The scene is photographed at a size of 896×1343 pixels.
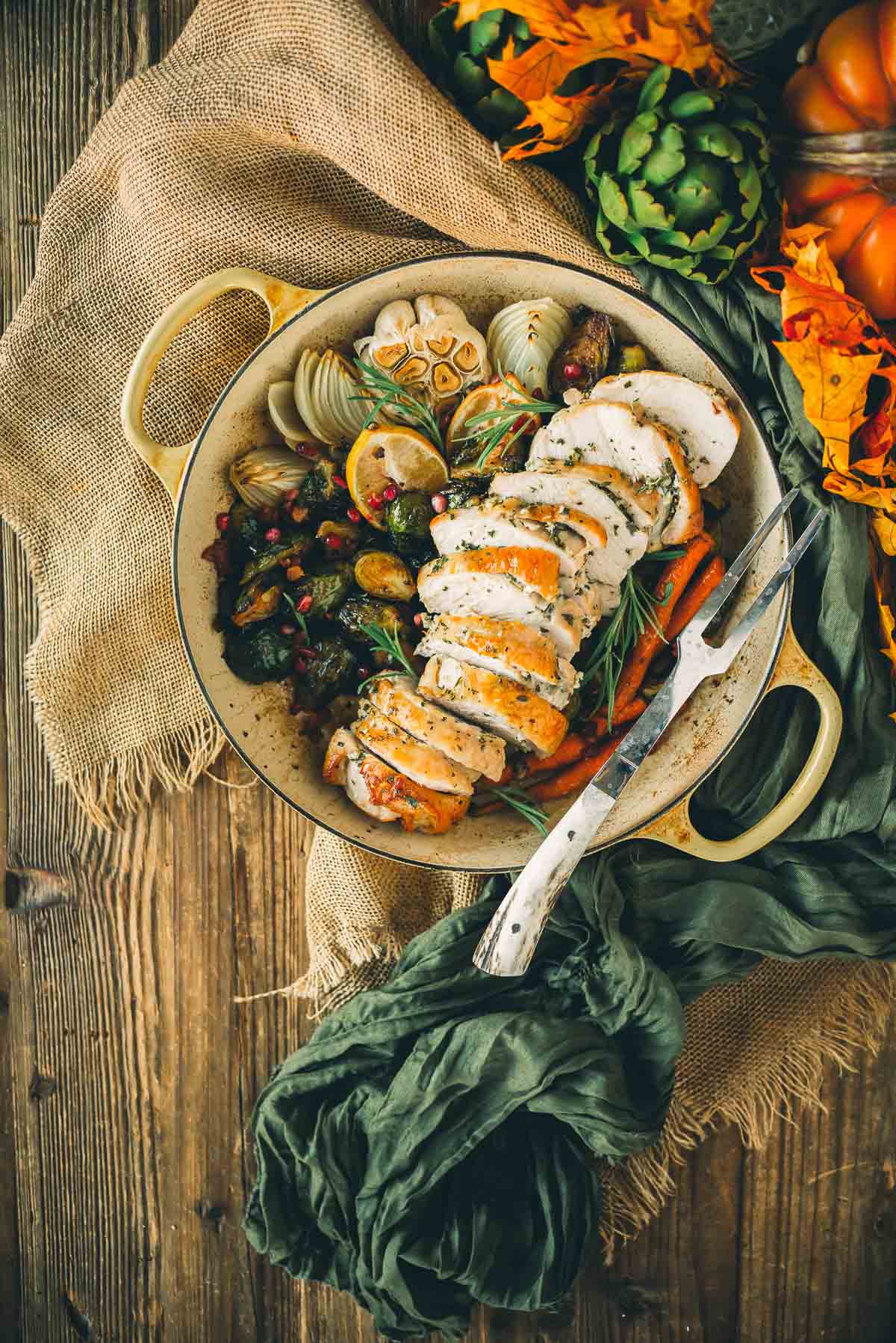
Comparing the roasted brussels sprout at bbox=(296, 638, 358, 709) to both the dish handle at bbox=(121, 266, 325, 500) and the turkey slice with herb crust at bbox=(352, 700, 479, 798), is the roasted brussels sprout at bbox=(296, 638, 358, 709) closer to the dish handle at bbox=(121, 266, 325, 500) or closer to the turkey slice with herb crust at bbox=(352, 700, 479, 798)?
the turkey slice with herb crust at bbox=(352, 700, 479, 798)

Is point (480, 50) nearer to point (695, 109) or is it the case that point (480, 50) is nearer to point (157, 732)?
point (695, 109)

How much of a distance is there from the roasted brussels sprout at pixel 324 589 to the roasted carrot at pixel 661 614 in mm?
589

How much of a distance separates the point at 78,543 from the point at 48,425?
0.26m

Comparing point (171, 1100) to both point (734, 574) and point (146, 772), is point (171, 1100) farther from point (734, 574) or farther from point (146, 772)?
point (734, 574)

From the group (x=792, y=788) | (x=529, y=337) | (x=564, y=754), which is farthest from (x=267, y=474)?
(x=792, y=788)

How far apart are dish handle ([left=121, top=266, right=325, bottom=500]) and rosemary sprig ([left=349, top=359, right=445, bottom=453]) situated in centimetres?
18

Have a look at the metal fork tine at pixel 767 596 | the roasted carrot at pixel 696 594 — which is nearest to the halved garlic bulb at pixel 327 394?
the roasted carrot at pixel 696 594

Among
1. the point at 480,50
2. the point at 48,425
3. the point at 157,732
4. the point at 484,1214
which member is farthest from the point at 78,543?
the point at 484,1214

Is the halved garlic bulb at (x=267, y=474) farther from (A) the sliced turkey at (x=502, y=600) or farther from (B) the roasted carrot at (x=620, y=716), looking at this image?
(B) the roasted carrot at (x=620, y=716)

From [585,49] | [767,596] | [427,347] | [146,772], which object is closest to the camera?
[585,49]

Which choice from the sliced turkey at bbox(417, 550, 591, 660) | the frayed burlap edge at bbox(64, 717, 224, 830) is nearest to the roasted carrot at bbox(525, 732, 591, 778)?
the sliced turkey at bbox(417, 550, 591, 660)

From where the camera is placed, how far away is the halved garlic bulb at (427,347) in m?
2.00

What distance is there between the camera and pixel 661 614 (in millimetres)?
2033

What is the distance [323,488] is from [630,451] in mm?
613
